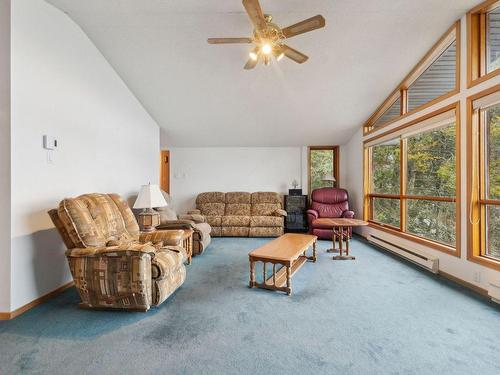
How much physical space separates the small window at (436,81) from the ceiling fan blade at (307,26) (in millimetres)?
1978

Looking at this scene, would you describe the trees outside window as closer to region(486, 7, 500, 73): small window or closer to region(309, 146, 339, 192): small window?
region(486, 7, 500, 73): small window

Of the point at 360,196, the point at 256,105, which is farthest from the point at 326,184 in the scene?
the point at 256,105

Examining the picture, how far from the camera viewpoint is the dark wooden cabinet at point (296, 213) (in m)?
5.95

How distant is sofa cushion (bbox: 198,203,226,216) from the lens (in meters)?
5.94

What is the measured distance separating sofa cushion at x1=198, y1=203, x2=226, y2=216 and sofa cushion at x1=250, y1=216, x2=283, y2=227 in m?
0.86

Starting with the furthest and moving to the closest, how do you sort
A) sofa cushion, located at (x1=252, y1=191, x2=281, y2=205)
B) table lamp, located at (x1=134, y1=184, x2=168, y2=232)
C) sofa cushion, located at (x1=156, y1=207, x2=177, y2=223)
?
sofa cushion, located at (x1=252, y1=191, x2=281, y2=205)
sofa cushion, located at (x1=156, y1=207, x2=177, y2=223)
table lamp, located at (x1=134, y1=184, x2=168, y2=232)

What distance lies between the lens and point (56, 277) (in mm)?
2639

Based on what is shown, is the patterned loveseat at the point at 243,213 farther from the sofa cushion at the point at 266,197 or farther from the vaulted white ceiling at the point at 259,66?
the vaulted white ceiling at the point at 259,66

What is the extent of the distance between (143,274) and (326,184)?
523 centimetres

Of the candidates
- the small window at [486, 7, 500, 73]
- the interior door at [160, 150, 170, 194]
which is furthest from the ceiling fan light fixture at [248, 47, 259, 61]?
the interior door at [160, 150, 170, 194]

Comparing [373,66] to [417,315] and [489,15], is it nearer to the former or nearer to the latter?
[489,15]

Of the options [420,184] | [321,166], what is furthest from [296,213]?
[420,184]

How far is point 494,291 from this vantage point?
2414 millimetres

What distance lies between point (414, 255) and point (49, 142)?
14.8ft
